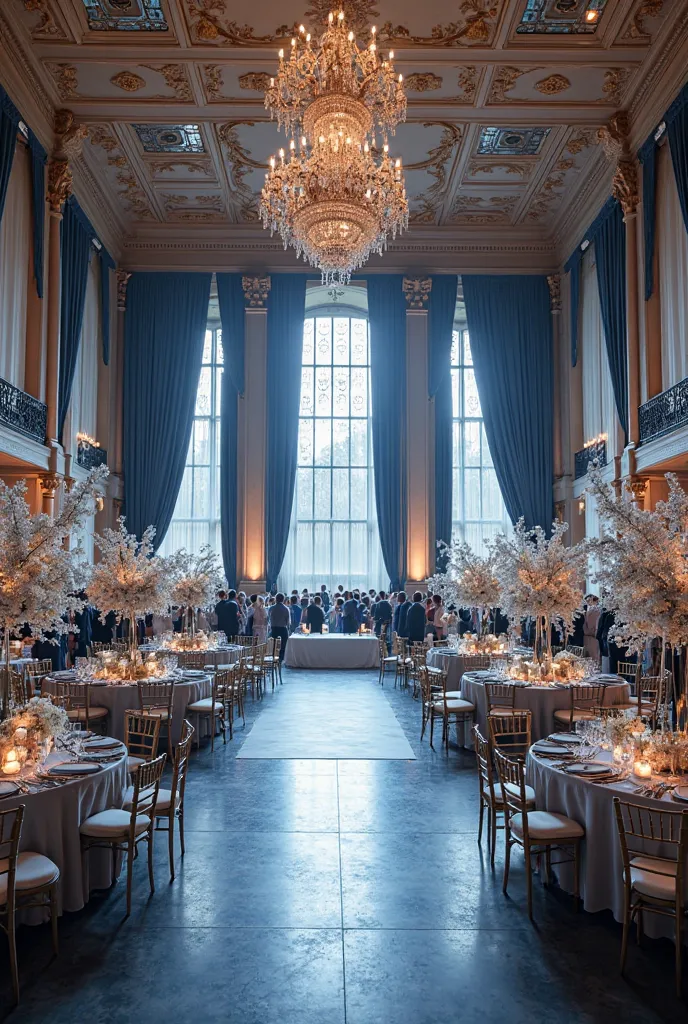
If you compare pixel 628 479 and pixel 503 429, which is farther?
pixel 503 429

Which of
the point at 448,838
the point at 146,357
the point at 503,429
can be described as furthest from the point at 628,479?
the point at 146,357

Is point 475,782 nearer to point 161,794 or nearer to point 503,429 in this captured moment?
point 161,794

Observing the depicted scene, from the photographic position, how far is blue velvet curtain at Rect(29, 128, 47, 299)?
1203 centimetres

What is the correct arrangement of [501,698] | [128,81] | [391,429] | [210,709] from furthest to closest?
[391,429], [128,81], [210,709], [501,698]

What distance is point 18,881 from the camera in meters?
3.86

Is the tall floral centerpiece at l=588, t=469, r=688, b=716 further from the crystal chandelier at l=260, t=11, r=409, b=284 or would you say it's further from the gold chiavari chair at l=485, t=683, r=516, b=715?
the crystal chandelier at l=260, t=11, r=409, b=284

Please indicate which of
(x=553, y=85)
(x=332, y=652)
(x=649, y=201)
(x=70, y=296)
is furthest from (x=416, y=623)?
(x=553, y=85)

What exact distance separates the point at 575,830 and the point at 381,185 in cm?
670

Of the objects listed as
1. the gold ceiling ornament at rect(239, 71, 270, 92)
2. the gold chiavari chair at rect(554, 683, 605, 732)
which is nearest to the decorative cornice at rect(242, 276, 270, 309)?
the gold ceiling ornament at rect(239, 71, 270, 92)

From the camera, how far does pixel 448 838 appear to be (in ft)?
19.0

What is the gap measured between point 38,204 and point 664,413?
9.88 meters

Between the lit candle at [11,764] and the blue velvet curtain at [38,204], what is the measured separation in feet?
30.3

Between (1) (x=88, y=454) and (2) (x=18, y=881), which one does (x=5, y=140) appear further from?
(2) (x=18, y=881)

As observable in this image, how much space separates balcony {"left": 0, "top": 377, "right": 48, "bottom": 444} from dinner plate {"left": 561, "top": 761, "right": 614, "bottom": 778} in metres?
8.82
